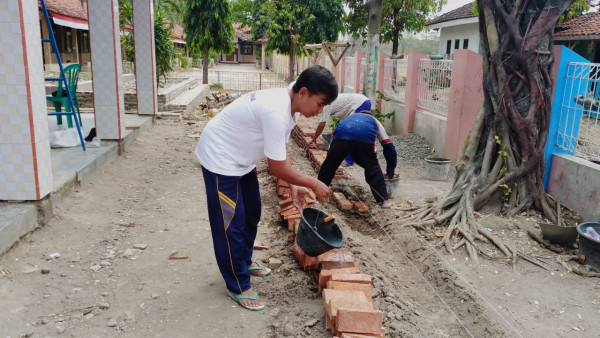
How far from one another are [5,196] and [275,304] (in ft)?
8.49

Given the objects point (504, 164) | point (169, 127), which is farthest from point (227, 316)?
point (169, 127)

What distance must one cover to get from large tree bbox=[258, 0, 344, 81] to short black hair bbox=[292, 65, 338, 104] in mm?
16406

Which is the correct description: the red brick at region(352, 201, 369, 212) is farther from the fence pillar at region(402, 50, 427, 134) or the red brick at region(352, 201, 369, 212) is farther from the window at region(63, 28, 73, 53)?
the window at region(63, 28, 73, 53)

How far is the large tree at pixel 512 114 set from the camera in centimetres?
509

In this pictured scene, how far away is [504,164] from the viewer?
543cm

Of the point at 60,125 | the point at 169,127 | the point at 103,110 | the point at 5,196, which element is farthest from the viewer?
the point at 169,127

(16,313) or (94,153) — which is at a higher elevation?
(94,153)

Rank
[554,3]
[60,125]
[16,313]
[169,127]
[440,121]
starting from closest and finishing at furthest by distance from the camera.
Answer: [16,313] < [554,3] < [60,125] < [440,121] < [169,127]

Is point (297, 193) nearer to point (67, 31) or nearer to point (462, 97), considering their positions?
point (462, 97)

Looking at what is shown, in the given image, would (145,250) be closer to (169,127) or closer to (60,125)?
(60,125)

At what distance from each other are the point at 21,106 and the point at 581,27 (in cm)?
1627

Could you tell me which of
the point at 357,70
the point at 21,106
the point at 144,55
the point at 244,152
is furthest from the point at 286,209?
the point at 357,70

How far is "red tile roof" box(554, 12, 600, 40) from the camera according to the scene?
1388 cm

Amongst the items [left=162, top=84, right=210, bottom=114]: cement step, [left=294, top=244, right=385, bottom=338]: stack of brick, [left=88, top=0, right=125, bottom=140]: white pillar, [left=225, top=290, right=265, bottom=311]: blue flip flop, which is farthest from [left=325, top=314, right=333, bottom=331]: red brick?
[left=162, top=84, right=210, bottom=114]: cement step
